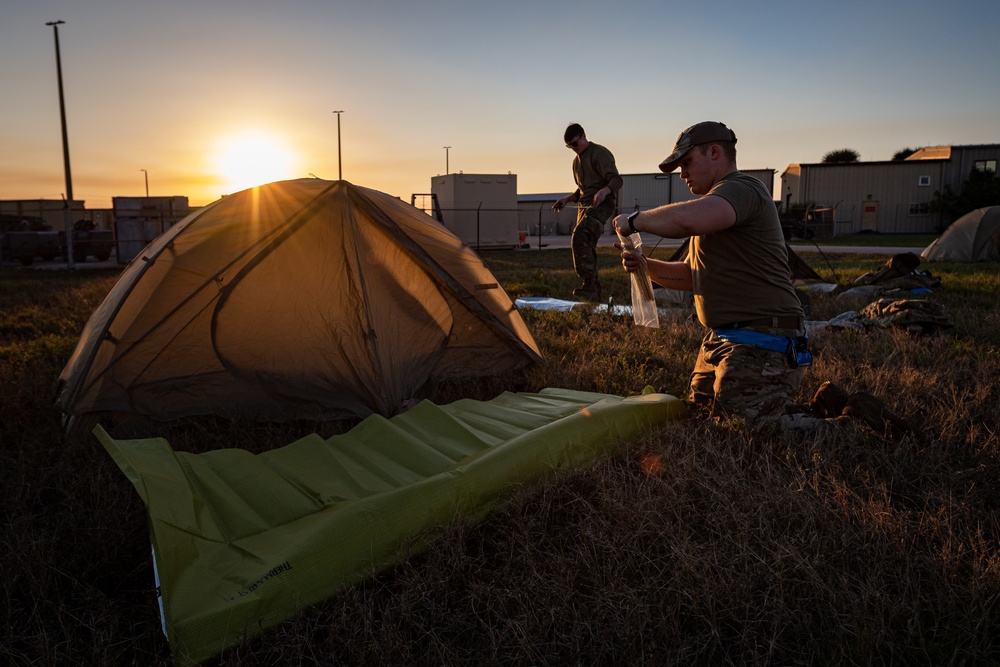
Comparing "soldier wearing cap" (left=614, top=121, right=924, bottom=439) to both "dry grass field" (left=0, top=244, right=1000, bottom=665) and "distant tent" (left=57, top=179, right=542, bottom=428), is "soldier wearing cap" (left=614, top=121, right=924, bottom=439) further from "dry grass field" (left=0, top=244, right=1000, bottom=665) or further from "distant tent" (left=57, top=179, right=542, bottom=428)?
"distant tent" (left=57, top=179, right=542, bottom=428)

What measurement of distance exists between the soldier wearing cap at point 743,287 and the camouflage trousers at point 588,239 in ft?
17.4

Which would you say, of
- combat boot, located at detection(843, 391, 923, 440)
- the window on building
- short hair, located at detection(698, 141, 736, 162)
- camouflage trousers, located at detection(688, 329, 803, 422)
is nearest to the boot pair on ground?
combat boot, located at detection(843, 391, 923, 440)

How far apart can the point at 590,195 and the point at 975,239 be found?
1059 cm

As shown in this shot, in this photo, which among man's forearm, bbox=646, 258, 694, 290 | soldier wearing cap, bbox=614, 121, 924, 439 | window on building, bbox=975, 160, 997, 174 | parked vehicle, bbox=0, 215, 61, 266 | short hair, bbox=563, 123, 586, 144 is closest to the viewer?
soldier wearing cap, bbox=614, 121, 924, 439

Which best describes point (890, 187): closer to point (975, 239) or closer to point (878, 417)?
point (975, 239)

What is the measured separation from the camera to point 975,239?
48.2 feet

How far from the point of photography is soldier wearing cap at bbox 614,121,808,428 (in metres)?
3.60

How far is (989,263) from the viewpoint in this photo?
45.2ft

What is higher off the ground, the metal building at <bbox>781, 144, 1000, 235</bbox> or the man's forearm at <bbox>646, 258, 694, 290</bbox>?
the metal building at <bbox>781, 144, 1000, 235</bbox>

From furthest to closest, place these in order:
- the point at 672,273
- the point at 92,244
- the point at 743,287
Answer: the point at 92,244 → the point at 672,273 → the point at 743,287

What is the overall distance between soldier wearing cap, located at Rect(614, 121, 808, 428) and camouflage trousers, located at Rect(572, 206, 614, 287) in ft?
17.4

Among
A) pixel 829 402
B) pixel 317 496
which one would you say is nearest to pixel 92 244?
pixel 317 496

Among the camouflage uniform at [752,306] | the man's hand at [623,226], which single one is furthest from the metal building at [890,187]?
the man's hand at [623,226]

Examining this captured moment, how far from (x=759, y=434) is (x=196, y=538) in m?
2.67
